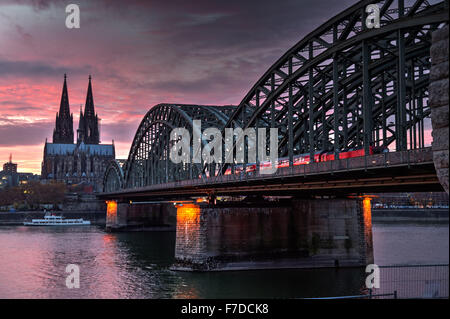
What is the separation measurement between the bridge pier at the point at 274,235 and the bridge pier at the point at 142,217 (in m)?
65.2

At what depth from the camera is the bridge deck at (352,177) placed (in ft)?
94.7

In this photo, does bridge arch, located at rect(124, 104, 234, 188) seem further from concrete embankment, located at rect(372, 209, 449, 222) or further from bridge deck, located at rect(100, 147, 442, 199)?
concrete embankment, located at rect(372, 209, 449, 222)

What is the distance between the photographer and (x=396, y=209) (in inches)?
5989

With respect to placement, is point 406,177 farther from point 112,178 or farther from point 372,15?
point 112,178

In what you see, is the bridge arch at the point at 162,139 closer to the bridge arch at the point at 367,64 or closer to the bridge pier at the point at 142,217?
the bridge pier at the point at 142,217

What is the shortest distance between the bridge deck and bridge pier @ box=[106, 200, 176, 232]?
62555 mm

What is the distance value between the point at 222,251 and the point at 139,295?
36.8 ft

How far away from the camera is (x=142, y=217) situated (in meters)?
118

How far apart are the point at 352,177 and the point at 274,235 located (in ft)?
50.9

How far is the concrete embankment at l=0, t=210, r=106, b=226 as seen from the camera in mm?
138750

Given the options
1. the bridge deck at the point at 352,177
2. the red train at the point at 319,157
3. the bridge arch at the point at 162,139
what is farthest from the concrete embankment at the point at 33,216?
A: the red train at the point at 319,157

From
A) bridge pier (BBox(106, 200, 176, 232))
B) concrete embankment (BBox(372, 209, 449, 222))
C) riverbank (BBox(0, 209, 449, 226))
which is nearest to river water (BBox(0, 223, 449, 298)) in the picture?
bridge pier (BBox(106, 200, 176, 232))

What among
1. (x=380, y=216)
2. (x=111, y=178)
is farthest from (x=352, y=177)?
(x=111, y=178)

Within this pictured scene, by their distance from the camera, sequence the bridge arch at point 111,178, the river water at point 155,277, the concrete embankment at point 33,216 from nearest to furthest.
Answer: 1. the river water at point 155,277
2. the concrete embankment at point 33,216
3. the bridge arch at point 111,178
